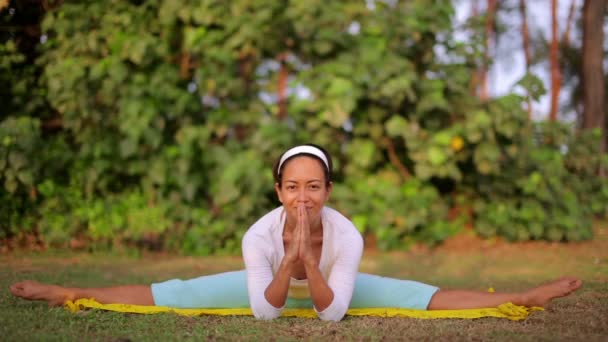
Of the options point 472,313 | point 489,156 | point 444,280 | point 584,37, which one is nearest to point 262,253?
point 472,313

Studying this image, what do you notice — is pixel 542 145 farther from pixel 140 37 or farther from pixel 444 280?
pixel 140 37

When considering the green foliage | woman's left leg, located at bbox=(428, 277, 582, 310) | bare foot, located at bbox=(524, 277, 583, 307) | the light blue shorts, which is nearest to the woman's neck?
the light blue shorts

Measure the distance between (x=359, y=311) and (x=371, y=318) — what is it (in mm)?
202

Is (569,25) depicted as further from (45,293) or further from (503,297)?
(45,293)

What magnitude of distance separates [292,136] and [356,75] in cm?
100

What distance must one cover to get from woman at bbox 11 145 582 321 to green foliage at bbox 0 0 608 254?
3.01 metres

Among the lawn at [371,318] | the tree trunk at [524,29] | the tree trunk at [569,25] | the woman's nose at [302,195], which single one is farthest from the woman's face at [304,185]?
the tree trunk at [524,29]

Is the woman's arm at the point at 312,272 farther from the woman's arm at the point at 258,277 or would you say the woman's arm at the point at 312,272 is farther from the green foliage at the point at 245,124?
the green foliage at the point at 245,124

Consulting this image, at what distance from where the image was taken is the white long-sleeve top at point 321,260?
3.29 metres

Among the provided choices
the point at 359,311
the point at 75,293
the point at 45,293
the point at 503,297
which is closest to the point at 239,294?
the point at 359,311

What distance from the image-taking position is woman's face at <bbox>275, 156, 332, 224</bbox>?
3.31 m

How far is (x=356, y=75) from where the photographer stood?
22.0 feet

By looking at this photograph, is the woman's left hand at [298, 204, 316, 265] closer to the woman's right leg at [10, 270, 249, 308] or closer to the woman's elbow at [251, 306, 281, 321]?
the woman's elbow at [251, 306, 281, 321]

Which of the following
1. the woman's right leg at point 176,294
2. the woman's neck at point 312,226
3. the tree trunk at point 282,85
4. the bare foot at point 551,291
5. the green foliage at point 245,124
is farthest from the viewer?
the tree trunk at point 282,85
